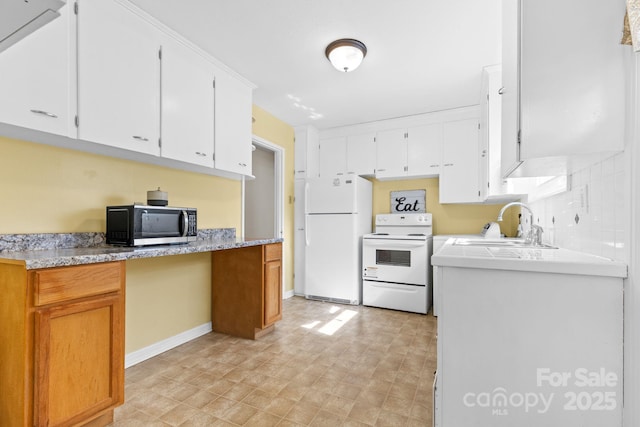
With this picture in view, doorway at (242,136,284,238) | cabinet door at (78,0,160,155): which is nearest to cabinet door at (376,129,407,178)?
doorway at (242,136,284,238)

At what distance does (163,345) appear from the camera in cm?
254

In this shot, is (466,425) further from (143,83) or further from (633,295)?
(143,83)

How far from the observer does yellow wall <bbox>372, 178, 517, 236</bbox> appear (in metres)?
Answer: 3.96

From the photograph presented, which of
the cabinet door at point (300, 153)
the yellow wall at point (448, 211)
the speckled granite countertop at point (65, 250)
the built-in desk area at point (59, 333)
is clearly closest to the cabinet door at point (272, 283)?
the speckled granite countertop at point (65, 250)

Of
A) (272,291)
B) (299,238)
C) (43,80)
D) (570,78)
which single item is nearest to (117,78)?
(43,80)

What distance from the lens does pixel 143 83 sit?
208 cm

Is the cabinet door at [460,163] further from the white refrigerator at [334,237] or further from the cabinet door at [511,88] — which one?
the cabinet door at [511,88]

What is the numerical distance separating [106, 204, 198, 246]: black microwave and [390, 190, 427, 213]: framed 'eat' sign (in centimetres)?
305

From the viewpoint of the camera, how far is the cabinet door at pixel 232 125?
271 centimetres

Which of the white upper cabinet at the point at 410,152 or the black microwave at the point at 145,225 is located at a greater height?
the white upper cabinet at the point at 410,152

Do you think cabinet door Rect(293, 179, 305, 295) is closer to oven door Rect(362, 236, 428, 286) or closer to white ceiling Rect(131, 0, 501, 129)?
oven door Rect(362, 236, 428, 286)

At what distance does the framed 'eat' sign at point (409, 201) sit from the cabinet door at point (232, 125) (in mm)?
2335

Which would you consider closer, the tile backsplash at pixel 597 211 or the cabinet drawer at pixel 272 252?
the tile backsplash at pixel 597 211

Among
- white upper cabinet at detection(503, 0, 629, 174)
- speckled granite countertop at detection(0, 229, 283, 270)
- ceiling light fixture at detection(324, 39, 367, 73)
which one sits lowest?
speckled granite countertop at detection(0, 229, 283, 270)
